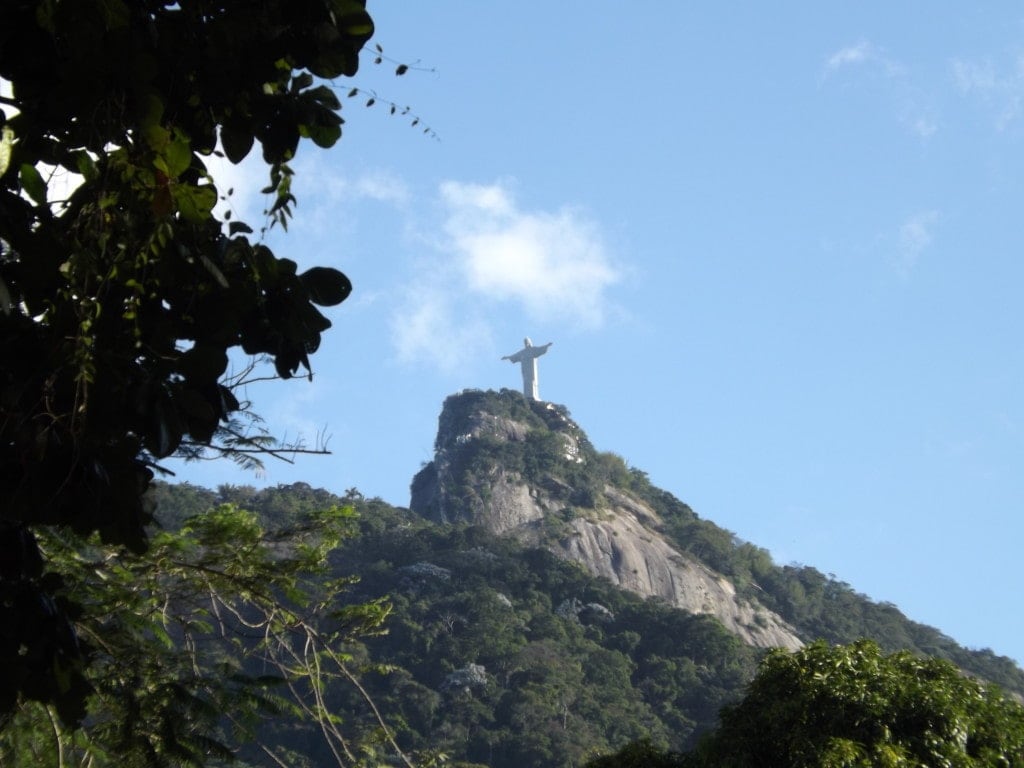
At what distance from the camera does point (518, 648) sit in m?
44.8

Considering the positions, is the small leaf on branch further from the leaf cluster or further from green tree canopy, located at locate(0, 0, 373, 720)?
the leaf cluster

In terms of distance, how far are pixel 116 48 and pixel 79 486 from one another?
1.15m

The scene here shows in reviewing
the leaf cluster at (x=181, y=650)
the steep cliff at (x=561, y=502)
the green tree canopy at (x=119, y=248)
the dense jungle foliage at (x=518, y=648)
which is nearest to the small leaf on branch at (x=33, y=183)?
the green tree canopy at (x=119, y=248)

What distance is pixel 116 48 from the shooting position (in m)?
2.86

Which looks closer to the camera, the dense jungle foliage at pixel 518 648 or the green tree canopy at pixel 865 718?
the green tree canopy at pixel 865 718

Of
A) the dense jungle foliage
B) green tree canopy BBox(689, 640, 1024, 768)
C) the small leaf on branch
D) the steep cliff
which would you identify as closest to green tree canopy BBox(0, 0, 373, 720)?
the small leaf on branch

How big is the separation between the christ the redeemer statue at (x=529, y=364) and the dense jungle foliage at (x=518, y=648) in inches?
617

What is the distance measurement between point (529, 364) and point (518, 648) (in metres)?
34.1

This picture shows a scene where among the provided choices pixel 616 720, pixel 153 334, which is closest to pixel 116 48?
pixel 153 334

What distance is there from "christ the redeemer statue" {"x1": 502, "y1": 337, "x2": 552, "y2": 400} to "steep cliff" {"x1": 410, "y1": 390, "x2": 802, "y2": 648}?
1.88m

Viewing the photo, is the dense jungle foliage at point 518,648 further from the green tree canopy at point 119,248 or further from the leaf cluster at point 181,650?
the green tree canopy at point 119,248

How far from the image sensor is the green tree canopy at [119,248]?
291cm

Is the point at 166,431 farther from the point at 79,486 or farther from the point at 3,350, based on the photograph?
the point at 3,350

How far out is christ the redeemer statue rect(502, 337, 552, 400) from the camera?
75.9 metres
